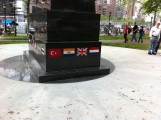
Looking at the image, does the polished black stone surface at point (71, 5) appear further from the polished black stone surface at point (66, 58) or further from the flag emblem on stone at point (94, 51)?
the flag emblem on stone at point (94, 51)

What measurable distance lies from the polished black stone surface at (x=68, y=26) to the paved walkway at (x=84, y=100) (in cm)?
148

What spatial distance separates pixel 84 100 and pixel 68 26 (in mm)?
2480

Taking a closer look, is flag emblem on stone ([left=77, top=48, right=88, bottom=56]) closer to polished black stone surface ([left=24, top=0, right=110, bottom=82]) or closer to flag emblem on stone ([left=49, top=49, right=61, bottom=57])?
polished black stone surface ([left=24, top=0, right=110, bottom=82])

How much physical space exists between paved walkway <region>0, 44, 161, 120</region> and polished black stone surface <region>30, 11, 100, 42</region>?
1.48 meters

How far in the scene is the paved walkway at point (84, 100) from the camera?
2.77m

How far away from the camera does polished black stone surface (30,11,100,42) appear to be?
4551 mm

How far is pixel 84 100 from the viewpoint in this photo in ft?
10.9

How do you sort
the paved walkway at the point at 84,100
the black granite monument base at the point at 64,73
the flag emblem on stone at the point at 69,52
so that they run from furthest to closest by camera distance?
1. the flag emblem on stone at the point at 69,52
2. the black granite monument base at the point at 64,73
3. the paved walkway at the point at 84,100

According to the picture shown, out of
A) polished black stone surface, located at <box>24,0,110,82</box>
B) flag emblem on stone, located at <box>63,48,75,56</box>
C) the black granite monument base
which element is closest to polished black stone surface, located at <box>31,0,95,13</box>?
polished black stone surface, located at <box>24,0,110,82</box>

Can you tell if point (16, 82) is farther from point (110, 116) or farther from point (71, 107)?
point (110, 116)

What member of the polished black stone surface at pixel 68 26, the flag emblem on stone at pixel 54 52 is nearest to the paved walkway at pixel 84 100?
the flag emblem on stone at pixel 54 52

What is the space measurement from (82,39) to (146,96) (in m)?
2.63

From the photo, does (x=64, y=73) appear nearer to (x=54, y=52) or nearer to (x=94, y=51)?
(x=54, y=52)

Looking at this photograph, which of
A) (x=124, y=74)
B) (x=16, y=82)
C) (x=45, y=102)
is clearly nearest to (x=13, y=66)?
(x=16, y=82)
